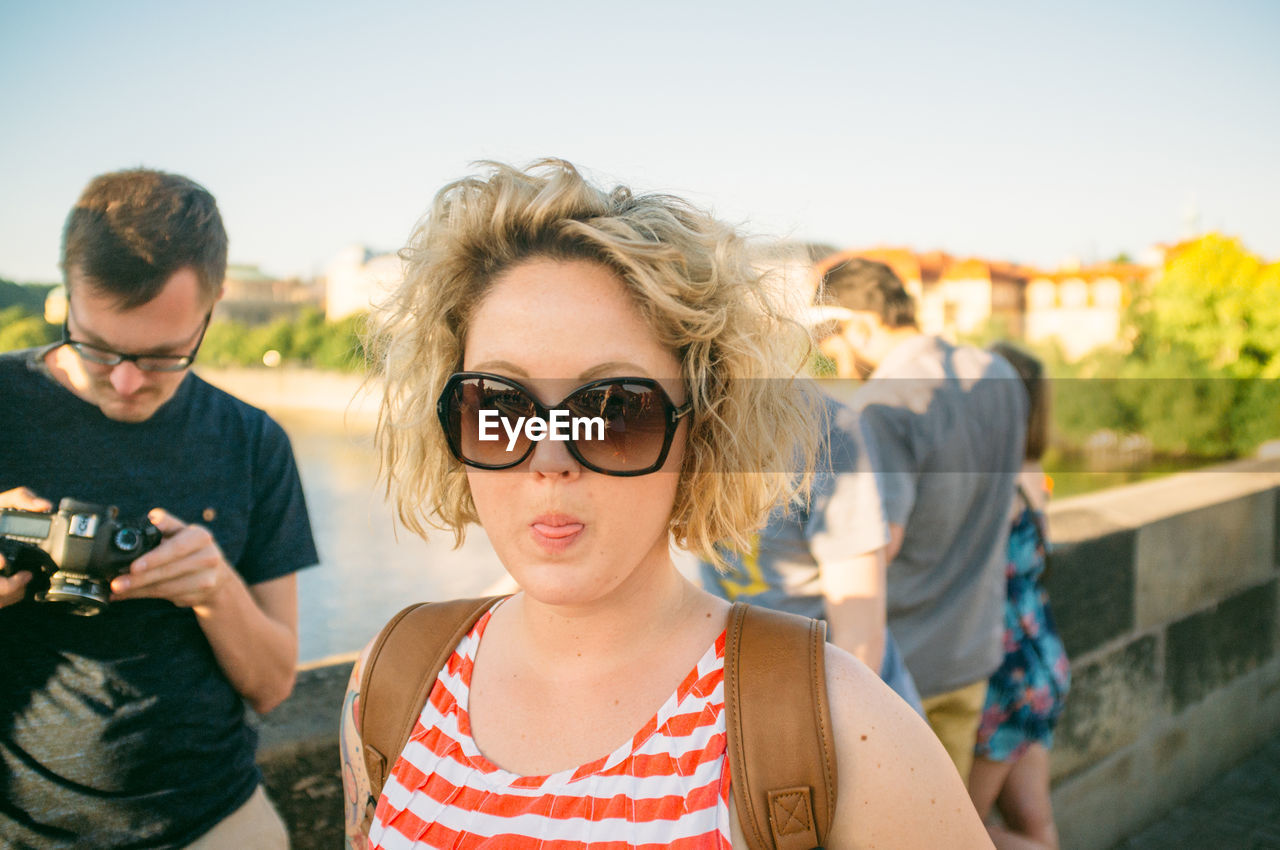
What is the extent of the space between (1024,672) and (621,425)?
2262mm

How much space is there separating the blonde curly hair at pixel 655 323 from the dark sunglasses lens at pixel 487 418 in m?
0.19

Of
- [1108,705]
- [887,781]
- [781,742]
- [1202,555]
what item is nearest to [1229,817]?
[1108,705]

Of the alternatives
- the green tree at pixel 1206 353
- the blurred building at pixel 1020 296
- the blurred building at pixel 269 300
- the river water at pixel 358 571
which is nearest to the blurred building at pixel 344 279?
the blurred building at pixel 269 300

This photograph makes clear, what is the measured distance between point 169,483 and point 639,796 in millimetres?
1262

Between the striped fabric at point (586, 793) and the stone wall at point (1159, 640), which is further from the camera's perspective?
the stone wall at point (1159, 640)

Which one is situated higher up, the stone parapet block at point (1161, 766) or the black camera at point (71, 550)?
the black camera at point (71, 550)

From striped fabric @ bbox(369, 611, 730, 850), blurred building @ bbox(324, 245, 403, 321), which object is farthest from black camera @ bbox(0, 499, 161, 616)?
blurred building @ bbox(324, 245, 403, 321)

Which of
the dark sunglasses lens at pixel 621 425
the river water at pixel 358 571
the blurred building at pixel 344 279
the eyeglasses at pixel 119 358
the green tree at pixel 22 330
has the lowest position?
the river water at pixel 358 571

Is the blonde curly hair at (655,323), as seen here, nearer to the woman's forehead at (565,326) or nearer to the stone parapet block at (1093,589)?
the woman's forehead at (565,326)

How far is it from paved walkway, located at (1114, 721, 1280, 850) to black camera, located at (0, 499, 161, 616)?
13.0 ft

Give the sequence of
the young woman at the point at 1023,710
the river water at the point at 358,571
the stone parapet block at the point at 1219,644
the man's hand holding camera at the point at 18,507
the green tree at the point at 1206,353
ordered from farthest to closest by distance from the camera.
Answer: the green tree at the point at 1206,353 < the river water at the point at 358,571 < the stone parapet block at the point at 1219,644 < the young woman at the point at 1023,710 < the man's hand holding camera at the point at 18,507

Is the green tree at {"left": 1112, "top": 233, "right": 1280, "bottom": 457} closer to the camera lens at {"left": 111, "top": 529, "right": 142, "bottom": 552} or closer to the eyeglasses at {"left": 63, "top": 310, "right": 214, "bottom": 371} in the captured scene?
the eyeglasses at {"left": 63, "top": 310, "right": 214, "bottom": 371}

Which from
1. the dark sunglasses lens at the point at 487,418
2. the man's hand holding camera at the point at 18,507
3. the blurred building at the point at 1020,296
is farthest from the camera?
the blurred building at the point at 1020,296

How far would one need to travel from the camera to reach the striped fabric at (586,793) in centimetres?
118
